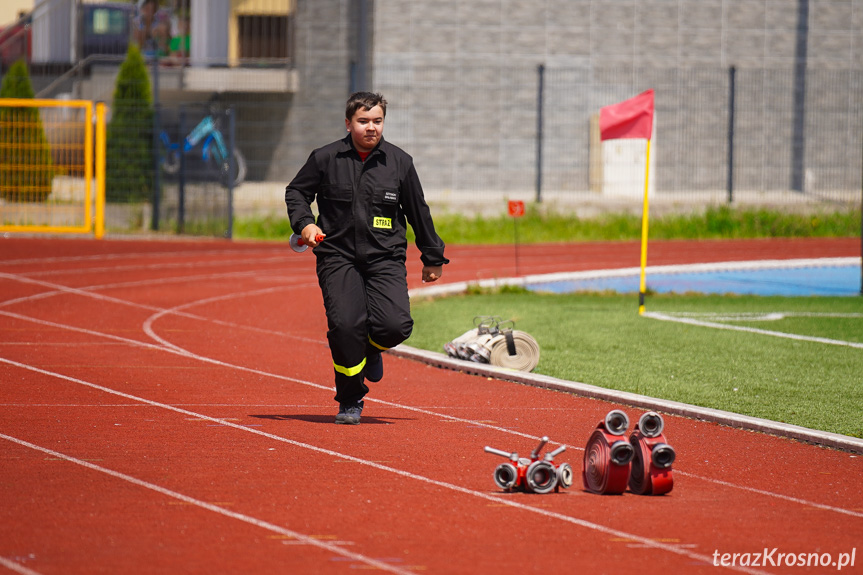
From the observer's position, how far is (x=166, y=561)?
5176 millimetres

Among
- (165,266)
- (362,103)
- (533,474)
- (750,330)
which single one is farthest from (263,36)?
(533,474)

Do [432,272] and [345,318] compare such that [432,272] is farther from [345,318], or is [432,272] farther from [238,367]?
[238,367]

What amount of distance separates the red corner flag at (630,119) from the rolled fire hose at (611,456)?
30.7 feet

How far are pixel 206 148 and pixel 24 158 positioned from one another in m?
3.85

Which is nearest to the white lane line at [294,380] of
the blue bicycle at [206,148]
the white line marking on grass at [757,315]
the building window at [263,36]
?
the white line marking on grass at [757,315]

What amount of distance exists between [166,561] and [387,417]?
12.5 ft

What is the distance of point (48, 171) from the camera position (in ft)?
86.1

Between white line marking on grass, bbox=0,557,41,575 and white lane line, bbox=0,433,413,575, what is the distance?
108 cm

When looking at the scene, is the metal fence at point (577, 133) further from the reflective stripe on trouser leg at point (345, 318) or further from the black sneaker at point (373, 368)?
the reflective stripe on trouser leg at point (345, 318)

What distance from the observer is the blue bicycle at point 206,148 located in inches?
1078

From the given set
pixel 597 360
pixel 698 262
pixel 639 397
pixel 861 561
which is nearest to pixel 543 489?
pixel 861 561

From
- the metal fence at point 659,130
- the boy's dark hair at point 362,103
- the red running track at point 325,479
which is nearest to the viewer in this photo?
the red running track at point 325,479
